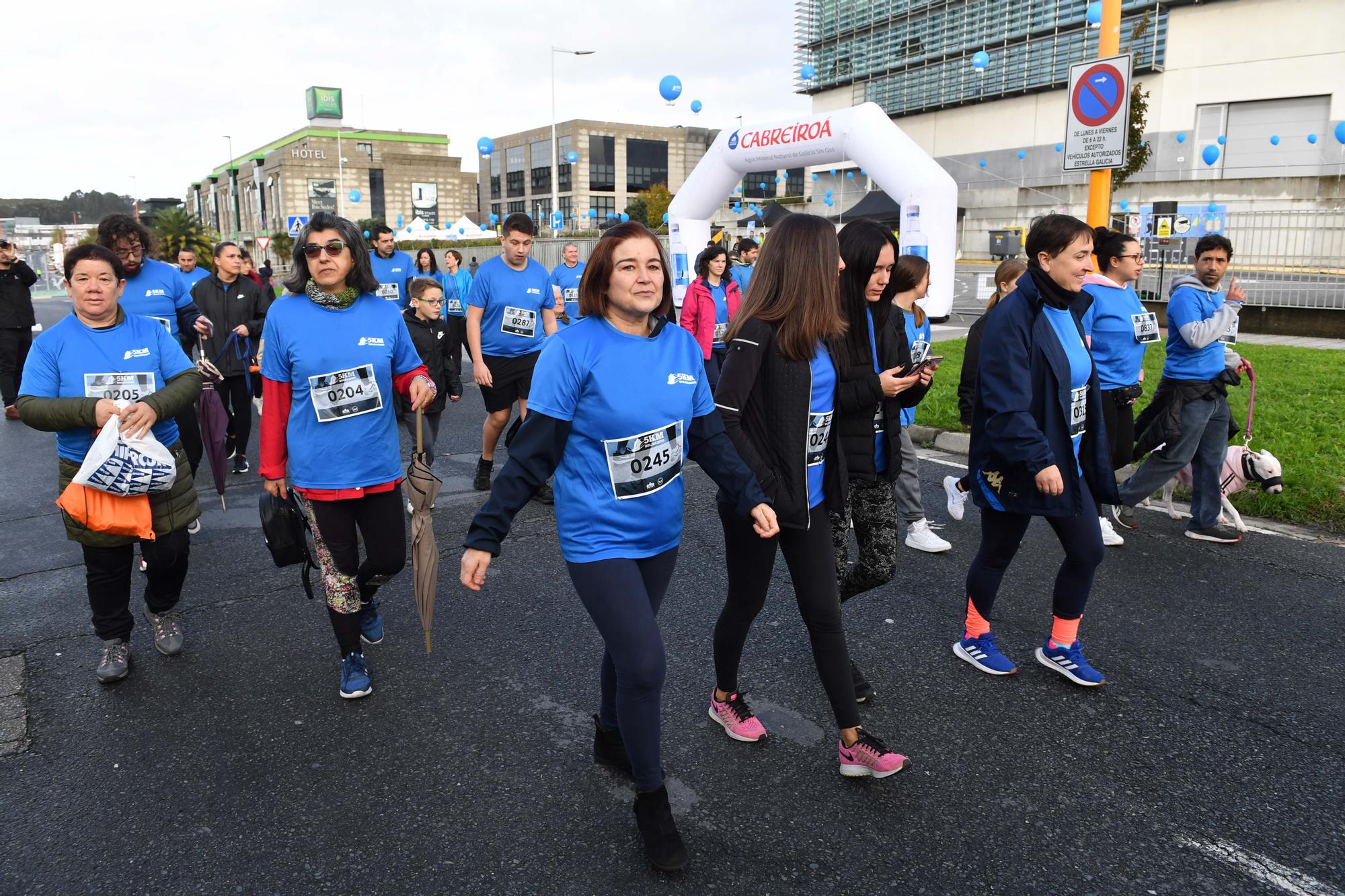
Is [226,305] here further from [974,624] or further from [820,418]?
[974,624]

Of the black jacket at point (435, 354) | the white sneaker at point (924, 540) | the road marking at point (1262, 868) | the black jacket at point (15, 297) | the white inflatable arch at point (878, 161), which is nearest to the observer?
the road marking at point (1262, 868)

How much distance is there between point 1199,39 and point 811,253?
36.5 metres

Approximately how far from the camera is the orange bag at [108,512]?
12.1 feet

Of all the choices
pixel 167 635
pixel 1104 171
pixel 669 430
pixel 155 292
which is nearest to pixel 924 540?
pixel 669 430

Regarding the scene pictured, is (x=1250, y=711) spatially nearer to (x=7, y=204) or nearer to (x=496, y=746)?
(x=496, y=746)

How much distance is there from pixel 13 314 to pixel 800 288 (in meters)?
11.0

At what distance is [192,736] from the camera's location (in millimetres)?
3508

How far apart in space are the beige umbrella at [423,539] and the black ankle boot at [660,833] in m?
1.17

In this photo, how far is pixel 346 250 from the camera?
12.0ft

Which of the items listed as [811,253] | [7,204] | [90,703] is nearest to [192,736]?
[90,703]

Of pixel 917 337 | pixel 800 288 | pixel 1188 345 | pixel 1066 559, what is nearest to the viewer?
pixel 800 288

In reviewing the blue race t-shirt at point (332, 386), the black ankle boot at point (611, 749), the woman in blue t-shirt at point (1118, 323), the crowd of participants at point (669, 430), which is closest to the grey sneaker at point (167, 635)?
the crowd of participants at point (669, 430)

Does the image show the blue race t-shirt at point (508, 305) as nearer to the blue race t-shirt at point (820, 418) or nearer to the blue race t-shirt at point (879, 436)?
the blue race t-shirt at point (879, 436)

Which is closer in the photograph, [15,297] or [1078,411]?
[1078,411]
